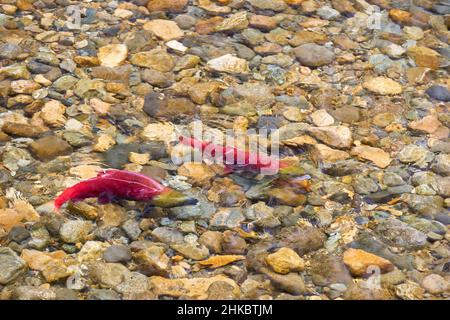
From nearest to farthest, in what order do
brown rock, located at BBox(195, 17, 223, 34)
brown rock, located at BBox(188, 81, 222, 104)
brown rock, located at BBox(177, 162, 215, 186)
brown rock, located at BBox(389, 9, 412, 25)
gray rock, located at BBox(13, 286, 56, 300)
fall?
gray rock, located at BBox(13, 286, 56, 300)
brown rock, located at BBox(177, 162, 215, 186)
brown rock, located at BBox(188, 81, 222, 104)
brown rock, located at BBox(195, 17, 223, 34)
brown rock, located at BBox(389, 9, 412, 25)

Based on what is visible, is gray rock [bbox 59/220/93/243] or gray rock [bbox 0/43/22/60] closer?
gray rock [bbox 59/220/93/243]

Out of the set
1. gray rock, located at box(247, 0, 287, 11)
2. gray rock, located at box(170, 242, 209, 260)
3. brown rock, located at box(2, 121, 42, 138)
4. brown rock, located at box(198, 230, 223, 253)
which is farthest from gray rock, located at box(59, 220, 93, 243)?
gray rock, located at box(247, 0, 287, 11)

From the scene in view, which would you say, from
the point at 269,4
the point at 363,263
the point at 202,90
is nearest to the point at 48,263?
the point at 363,263

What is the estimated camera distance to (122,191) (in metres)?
5.21

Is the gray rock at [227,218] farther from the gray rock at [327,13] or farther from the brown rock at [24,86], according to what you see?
the gray rock at [327,13]

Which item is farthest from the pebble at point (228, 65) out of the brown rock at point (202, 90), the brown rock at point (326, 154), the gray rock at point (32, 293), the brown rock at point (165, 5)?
the gray rock at point (32, 293)

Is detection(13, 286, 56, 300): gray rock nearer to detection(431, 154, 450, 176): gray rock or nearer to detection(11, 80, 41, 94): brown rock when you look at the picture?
detection(11, 80, 41, 94): brown rock

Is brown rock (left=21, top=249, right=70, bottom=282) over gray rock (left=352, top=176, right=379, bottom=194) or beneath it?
over

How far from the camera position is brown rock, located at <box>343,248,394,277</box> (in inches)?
187

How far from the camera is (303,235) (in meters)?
4.99

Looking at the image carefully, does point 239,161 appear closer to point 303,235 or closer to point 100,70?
point 303,235

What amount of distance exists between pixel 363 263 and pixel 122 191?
174 cm

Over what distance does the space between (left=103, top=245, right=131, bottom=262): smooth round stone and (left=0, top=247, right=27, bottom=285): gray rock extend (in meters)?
0.52
